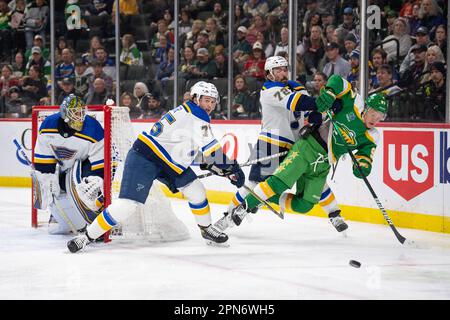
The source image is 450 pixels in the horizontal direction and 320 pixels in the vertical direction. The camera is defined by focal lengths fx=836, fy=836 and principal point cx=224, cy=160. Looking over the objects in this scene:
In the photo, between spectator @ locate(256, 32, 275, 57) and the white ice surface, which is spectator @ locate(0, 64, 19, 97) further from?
the white ice surface

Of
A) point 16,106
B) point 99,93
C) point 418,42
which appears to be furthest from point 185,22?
point 418,42

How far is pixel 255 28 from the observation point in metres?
7.90

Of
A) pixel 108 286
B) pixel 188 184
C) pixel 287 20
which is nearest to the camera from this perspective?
pixel 108 286

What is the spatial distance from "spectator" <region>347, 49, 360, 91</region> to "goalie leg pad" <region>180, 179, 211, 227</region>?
7.15ft

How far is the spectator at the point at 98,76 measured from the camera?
30.2 feet

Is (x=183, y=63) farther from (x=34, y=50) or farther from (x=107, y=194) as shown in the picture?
(x=107, y=194)

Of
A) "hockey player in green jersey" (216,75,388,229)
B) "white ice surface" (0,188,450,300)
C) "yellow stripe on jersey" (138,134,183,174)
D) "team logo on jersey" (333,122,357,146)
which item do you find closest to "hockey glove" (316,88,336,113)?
"hockey player in green jersey" (216,75,388,229)

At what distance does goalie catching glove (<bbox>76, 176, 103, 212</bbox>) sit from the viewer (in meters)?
5.26

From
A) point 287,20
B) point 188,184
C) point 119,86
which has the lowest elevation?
point 188,184

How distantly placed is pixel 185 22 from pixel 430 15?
3.02 m

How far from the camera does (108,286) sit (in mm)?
3744

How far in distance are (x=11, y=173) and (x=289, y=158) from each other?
16.7ft

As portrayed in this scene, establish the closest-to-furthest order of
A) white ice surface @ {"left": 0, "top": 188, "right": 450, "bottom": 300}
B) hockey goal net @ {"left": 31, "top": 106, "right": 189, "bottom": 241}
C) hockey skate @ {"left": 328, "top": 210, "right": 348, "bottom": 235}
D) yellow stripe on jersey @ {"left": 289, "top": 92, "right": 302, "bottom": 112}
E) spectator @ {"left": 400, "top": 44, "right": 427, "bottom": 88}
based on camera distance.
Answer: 1. white ice surface @ {"left": 0, "top": 188, "right": 450, "bottom": 300}
2. hockey goal net @ {"left": 31, "top": 106, "right": 189, "bottom": 241}
3. yellow stripe on jersey @ {"left": 289, "top": 92, "right": 302, "bottom": 112}
4. hockey skate @ {"left": 328, "top": 210, "right": 348, "bottom": 235}
5. spectator @ {"left": 400, "top": 44, "right": 427, "bottom": 88}

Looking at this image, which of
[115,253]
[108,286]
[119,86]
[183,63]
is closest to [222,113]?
[183,63]
